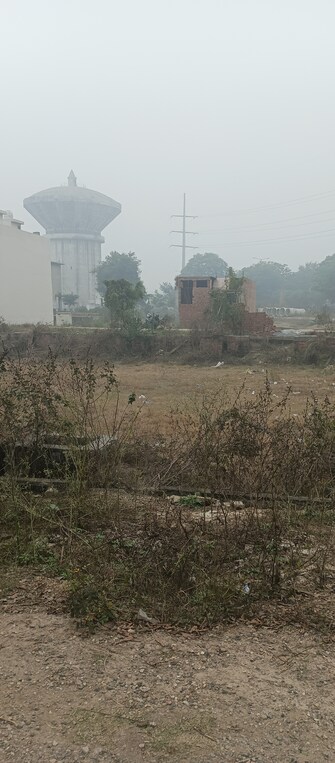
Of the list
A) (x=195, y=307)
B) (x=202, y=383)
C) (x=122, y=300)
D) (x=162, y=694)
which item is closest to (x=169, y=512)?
(x=162, y=694)

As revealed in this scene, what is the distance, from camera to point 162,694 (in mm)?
2215

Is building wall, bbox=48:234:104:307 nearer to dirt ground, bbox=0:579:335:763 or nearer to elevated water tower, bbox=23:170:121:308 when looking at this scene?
elevated water tower, bbox=23:170:121:308

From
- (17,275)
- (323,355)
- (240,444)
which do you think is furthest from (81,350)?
(240,444)

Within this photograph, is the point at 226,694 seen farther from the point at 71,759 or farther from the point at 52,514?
the point at 52,514

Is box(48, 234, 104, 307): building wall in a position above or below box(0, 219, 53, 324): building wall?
above

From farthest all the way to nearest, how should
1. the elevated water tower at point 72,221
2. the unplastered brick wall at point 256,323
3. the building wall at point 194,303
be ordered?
the elevated water tower at point 72,221, the building wall at point 194,303, the unplastered brick wall at point 256,323

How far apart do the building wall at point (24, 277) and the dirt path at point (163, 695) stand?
92.5 feet

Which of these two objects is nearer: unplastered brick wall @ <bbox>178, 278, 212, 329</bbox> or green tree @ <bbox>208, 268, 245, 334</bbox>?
green tree @ <bbox>208, 268, 245, 334</bbox>

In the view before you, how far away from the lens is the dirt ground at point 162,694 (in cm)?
194

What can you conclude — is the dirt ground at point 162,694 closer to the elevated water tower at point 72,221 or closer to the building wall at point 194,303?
the building wall at point 194,303

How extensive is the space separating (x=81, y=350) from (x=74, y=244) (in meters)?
78.6

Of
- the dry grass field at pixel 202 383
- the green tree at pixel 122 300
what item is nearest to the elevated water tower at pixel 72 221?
the green tree at pixel 122 300

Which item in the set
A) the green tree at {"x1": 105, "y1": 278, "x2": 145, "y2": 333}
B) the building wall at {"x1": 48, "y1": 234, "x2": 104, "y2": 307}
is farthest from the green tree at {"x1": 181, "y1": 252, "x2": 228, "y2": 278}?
the green tree at {"x1": 105, "y1": 278, "x2": 145, "y2": 333}

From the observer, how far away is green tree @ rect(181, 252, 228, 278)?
254 feet
